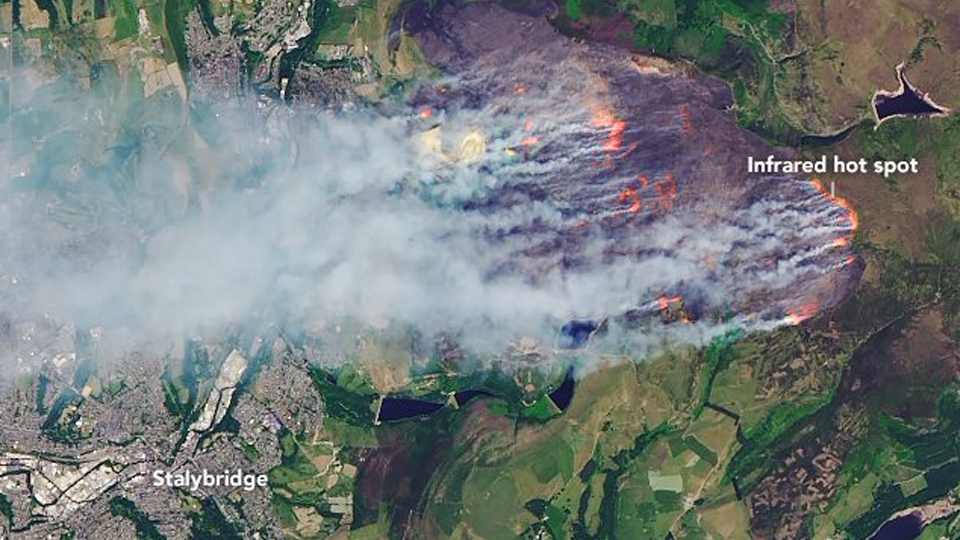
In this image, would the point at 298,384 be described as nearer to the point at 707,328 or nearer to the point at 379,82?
the point at 379,82

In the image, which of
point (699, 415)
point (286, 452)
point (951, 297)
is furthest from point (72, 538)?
point (951, 297)

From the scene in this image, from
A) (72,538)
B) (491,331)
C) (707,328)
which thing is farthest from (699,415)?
(72,538)

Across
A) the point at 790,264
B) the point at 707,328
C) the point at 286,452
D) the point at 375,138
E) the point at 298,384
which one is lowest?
the point at 286,452

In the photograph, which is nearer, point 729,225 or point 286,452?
point 729,225

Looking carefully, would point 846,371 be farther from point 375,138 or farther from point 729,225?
point 375,138

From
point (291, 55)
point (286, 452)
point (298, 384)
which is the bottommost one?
point (286, 452)

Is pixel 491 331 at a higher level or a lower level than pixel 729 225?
lower
